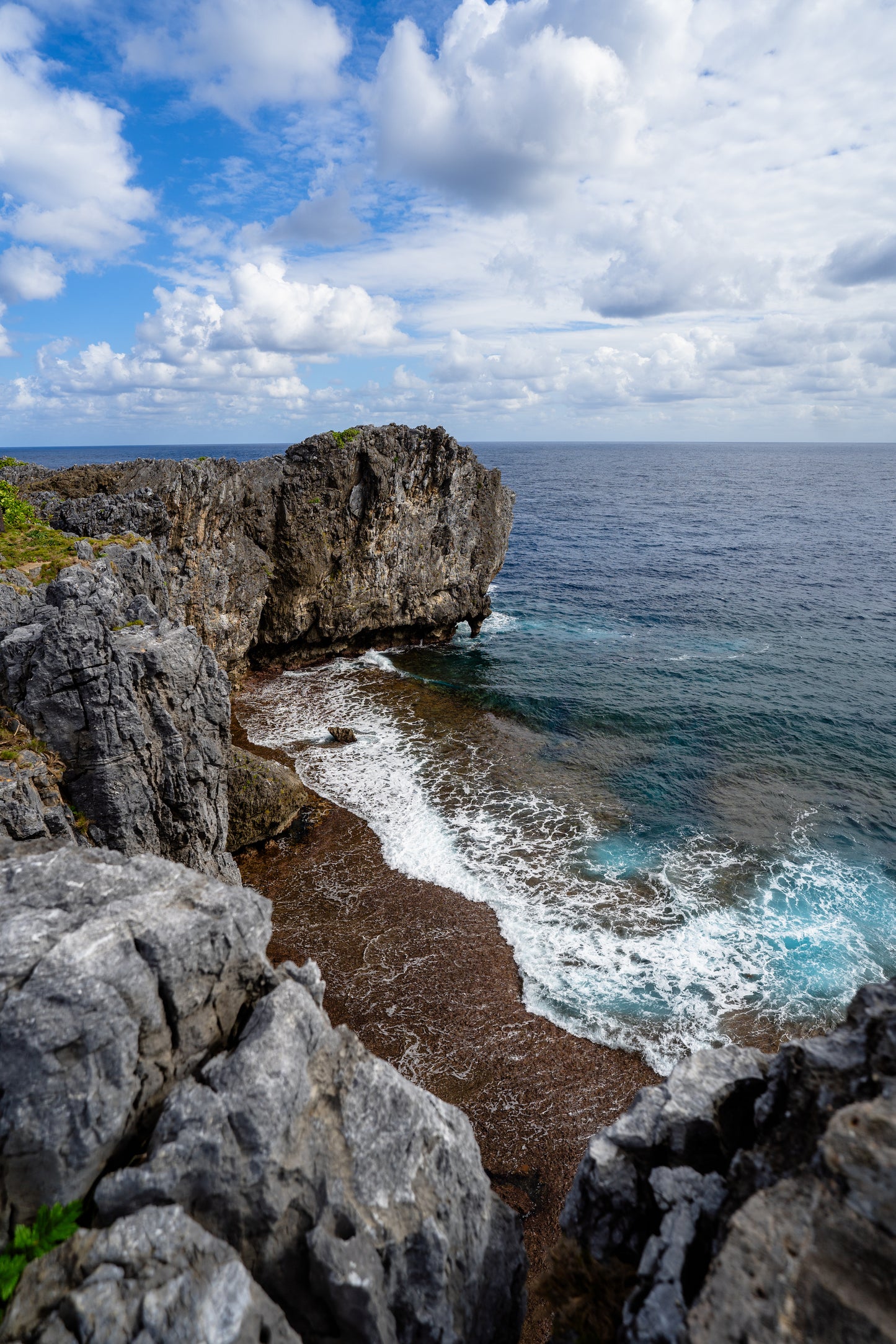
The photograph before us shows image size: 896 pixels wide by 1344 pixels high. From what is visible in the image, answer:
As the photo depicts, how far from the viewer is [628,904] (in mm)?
27078

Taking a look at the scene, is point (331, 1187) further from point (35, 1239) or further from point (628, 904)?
point (628, 904)

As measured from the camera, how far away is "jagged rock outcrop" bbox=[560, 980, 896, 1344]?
6836mm

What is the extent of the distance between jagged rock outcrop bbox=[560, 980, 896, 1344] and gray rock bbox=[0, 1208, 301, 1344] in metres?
4.74

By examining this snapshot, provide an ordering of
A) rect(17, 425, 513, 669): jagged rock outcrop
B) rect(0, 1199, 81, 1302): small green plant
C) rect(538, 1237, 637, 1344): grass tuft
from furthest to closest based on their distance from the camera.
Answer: rect(17, 425, 513, 669): jagged rock outcrop
rect(538, 1237, 637, 1344): grass tuft
rect(0, 1199, 81, 1302): small green plant

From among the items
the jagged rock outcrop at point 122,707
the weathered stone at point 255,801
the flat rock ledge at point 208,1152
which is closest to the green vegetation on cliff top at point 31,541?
the jagged rock outcrop at point 122,707

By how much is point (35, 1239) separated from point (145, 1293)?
6.38 ft

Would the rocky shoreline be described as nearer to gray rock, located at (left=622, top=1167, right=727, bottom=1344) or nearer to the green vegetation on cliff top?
gray rock, located at (left=622, top=1167, right=727, bottom=1344)

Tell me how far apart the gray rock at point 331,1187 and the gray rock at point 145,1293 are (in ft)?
1.74

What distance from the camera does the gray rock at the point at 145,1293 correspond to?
7699 mm

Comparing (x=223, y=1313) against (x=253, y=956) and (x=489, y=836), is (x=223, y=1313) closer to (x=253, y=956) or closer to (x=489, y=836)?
(x=253, y=956)

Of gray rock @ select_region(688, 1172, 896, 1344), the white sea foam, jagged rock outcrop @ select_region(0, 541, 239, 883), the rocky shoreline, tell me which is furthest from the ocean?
gray rock @ select_region(688, 1172, 896, 1344)

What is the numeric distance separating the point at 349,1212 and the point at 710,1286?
5.02m

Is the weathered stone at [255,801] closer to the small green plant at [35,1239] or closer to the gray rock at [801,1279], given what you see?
the small green plant at [35,1239]


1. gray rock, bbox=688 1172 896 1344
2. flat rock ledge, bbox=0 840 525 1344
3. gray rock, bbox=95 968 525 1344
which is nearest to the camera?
gray rock, bbox=688 1172 896 1344
